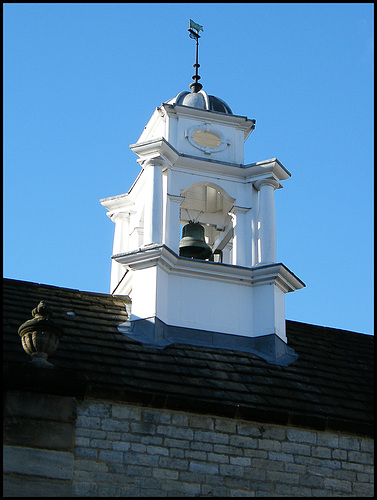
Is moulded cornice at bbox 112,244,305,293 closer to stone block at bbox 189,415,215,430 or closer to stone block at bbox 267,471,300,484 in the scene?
stone block at bbox 189,415,215,430

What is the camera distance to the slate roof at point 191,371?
12.5 metres

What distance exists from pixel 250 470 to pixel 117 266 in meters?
5.31

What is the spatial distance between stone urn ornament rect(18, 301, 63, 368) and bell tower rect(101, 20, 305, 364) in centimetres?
181

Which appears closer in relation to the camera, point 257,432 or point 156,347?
point 257,432

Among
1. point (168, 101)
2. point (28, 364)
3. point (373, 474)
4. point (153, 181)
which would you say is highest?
point (168, 101)

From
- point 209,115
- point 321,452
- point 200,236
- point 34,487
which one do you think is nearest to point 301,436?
point 321,452

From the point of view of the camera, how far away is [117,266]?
663 inches

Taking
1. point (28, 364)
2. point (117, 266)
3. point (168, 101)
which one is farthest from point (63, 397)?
point (168, 101)

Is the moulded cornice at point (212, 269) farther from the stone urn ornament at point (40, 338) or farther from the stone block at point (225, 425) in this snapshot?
the stone block at point (225, 425)

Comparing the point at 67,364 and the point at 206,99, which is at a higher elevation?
the point at 206,99

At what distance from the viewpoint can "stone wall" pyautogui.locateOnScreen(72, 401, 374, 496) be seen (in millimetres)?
11875

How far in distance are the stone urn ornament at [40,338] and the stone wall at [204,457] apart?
733 mm

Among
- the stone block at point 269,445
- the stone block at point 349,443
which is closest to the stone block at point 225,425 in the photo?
the stone block at point 269,445

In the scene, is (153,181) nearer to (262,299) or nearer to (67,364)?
(262,299)
